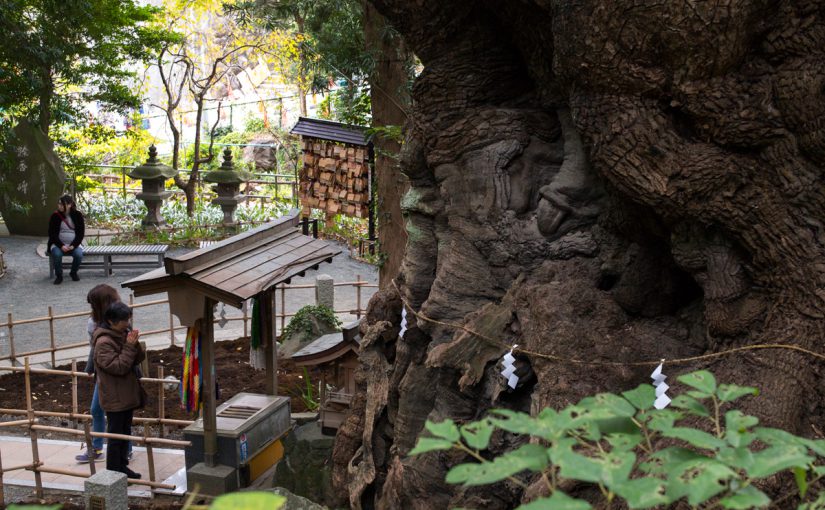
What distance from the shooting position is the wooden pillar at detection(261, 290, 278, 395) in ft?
24.5

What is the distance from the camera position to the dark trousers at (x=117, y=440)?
6.88 metres

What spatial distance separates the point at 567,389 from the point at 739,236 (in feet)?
3.62

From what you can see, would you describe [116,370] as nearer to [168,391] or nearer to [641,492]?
[168,391]

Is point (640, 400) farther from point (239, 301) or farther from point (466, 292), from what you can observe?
point (239, 301)

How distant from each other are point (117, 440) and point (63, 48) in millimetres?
9514

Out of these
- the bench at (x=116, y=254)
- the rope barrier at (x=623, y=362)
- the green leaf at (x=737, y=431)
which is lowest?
the bench at (x=116, y=254)

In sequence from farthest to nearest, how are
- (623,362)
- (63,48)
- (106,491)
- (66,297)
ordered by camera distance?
(63,48) < (66,297) < (106,491) < (623,362)

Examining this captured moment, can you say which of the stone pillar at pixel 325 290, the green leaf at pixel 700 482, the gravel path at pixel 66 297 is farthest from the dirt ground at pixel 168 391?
the green leaf at pixel 700 482

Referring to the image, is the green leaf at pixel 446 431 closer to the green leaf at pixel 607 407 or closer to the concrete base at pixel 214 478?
the green leaf at pixel 607 407

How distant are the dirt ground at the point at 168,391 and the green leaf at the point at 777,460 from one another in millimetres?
7848

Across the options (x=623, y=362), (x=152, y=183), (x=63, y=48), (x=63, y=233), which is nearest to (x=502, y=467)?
(x=623, y=362)

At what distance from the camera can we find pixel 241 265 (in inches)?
268

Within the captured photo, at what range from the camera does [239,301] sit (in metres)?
6.29

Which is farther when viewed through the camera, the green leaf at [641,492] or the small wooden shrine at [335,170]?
the small wooden shrine at [335,170]
